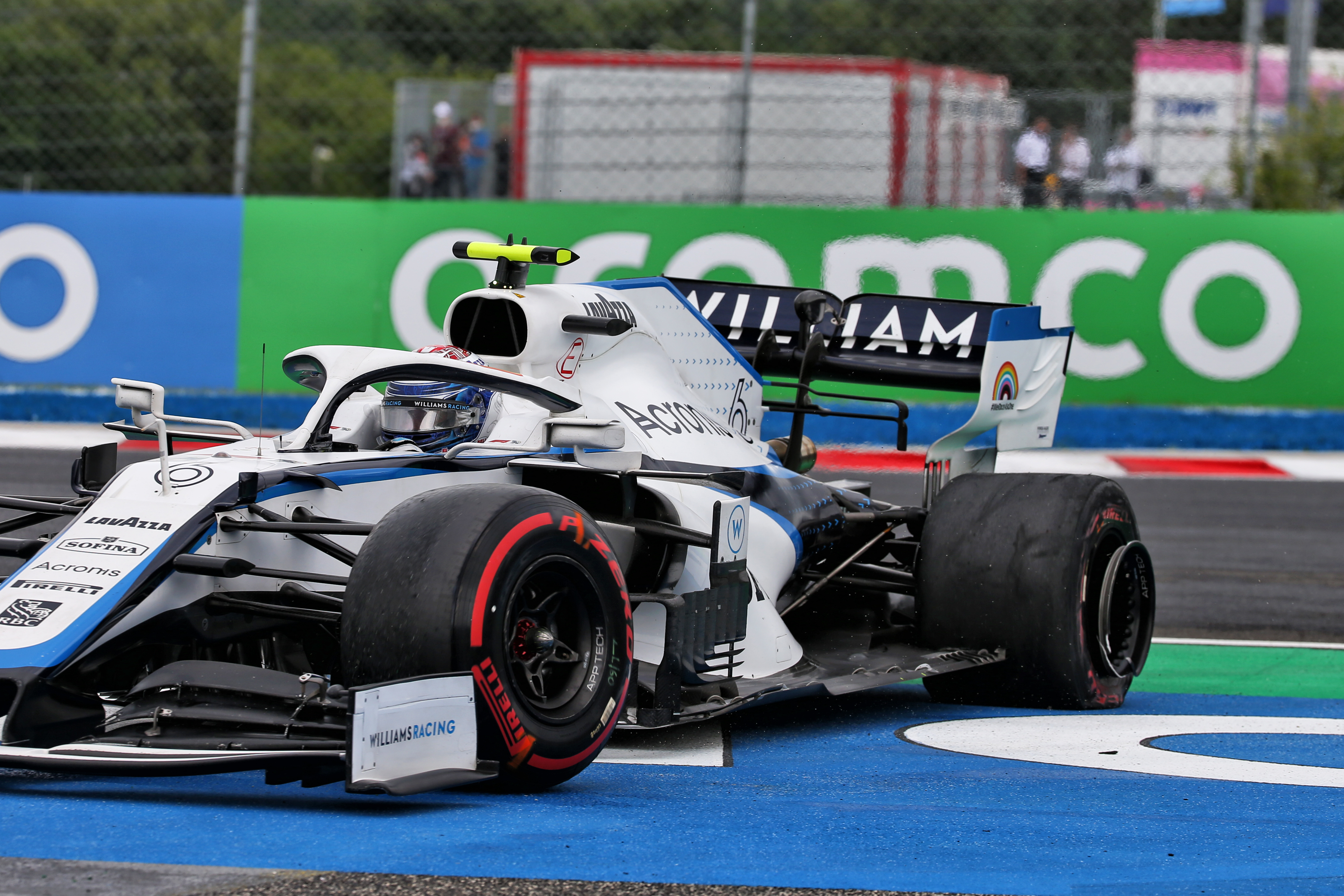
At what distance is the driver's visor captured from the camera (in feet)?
19.1

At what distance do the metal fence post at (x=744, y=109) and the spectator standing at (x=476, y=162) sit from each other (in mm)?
2439

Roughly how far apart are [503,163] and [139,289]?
3124mm

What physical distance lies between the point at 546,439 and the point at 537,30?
1059cm

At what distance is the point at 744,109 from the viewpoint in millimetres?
13906

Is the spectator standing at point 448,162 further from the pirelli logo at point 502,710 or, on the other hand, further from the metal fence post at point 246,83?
the pirelli logo at point 502,710

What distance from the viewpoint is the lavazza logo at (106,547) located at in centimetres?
477

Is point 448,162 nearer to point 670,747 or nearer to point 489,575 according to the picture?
point 670,747

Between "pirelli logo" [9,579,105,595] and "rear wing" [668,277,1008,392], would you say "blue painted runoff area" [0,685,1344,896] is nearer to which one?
"pirelli logo" [9,579,105,595]

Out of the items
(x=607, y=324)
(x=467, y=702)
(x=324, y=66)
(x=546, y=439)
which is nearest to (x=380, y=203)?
(x=324, y=66)

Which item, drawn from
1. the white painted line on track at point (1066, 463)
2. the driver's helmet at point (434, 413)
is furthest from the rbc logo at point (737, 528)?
the white painted line on track at point (1066, 463)

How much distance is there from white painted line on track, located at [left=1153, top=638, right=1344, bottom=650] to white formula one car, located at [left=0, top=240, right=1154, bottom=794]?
1546 mm

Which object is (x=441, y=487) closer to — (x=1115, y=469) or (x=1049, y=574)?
(x=1049, y=574)

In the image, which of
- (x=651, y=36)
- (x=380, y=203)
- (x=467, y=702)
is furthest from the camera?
(x=651, y=36)

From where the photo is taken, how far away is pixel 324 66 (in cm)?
1402
